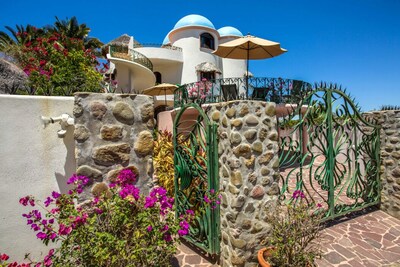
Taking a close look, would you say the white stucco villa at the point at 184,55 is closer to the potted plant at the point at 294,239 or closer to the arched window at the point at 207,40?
the arched window at the point at 207,40

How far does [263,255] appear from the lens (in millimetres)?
3408

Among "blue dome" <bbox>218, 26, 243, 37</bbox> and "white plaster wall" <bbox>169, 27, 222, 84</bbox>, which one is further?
"blue dome" <bbox>218, 26, 243, 37</bbox>

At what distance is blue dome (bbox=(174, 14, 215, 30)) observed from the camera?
18.4 m

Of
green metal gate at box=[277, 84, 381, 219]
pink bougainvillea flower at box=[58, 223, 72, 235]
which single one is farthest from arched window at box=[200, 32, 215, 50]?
pink bougainvillea flower at box=[58, 223, 72, 235]

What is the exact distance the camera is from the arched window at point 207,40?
1864 cm

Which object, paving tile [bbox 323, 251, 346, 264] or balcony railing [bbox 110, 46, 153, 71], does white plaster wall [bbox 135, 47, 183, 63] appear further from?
paving tile [bbox 323, 251, 346, 264]

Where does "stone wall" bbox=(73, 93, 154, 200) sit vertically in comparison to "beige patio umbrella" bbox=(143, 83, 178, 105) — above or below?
below

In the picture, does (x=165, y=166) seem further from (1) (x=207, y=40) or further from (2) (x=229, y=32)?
(2) (x=229, y=32)

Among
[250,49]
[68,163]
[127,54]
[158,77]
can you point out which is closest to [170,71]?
[158,77]

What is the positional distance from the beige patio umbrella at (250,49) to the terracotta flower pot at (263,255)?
4.70m

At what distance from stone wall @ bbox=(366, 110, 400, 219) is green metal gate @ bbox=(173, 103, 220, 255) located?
15.7ft

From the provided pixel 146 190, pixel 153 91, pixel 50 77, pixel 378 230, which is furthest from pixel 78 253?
pixel 153 91

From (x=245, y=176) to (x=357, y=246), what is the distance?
2932mm

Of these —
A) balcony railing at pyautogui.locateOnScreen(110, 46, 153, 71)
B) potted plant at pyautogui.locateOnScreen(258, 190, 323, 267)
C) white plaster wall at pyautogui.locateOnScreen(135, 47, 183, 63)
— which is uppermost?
white plaster wall at pyautogui.locateOnScreen(135, 47, 183, 63)
